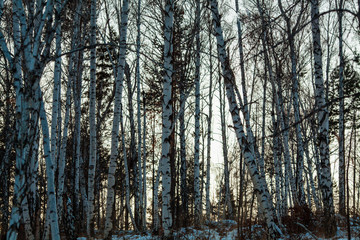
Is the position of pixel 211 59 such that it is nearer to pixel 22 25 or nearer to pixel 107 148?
pixel 107 148

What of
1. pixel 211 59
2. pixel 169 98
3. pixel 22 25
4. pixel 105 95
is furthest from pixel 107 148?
pixel 22 25

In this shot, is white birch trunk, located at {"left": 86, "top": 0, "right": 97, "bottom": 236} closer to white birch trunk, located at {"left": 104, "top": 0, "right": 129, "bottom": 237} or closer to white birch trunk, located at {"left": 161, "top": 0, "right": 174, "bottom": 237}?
white birch trunk, located at {"left": 104, "top": 0, "right": 129, "bottom": 237}

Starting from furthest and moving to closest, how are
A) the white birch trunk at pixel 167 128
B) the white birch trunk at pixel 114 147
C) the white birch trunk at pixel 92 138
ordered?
the white birch trunk at pixel 92 138
the white birch trunk at pixel 114 147
the white birch trunk at pixel 167 128

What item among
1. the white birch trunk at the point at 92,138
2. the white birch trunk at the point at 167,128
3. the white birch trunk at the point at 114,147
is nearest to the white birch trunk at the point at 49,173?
the white birch trunk at the point at 114,147

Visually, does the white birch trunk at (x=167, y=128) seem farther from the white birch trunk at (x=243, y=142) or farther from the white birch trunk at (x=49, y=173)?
the white birch trunk at (x=49, y=173)

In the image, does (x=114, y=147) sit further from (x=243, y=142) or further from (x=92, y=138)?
(x=243, y=142)

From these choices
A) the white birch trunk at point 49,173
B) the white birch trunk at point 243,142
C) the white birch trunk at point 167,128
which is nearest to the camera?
the white birch trunk at point 49,173

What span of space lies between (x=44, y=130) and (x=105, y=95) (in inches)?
501

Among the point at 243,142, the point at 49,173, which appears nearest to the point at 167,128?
the point at 243,142

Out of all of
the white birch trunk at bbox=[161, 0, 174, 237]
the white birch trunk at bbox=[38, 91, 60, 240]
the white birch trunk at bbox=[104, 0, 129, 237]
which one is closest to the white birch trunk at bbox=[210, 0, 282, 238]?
the white birch trunk at bbox=[161, 0, 174, 237]

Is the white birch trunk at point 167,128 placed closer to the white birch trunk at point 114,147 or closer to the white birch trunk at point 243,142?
the white birch trunk at point 243,142

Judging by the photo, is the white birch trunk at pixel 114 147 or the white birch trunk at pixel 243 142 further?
the white birch trunk at pixel 114 147

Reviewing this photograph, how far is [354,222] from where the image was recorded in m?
8.24

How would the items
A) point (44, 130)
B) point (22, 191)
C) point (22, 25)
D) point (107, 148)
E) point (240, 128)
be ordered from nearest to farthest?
1. point (22, 191)
2. point (22, 25)
3. point (44, 130)
4. point (240, 128)
5. point (107, 148)
